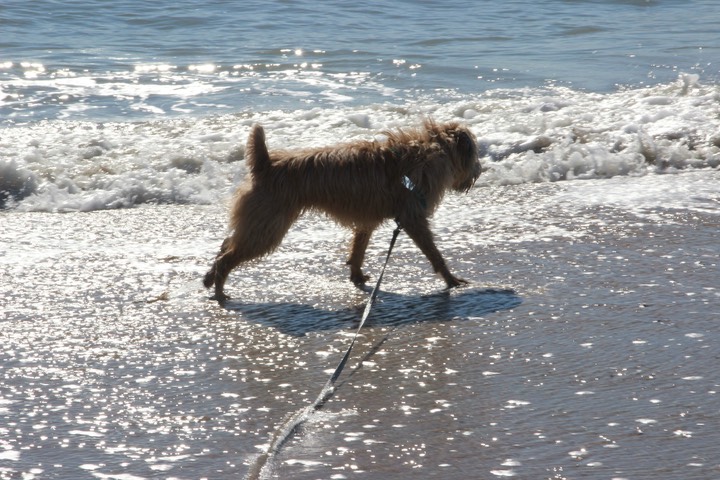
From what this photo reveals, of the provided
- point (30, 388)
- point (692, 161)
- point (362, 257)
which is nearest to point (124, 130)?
point (362, 257)

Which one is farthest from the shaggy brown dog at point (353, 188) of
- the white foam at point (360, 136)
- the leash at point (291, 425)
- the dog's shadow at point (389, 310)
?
the white foam at point (360, 136)

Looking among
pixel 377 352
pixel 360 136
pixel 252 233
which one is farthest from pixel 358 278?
pixel 360 136

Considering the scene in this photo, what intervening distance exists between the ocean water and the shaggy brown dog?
31 cm

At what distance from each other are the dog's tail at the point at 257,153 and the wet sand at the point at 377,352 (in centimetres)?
75

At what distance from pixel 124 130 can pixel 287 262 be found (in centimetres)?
455

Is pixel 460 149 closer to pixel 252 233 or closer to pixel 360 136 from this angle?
pixel 252 233

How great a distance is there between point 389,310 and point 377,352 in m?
0.67

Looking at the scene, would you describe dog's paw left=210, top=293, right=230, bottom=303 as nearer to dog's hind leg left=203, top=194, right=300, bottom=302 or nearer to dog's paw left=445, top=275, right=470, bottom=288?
dog's hind leg left=203, top=194, right=300, bottom=302

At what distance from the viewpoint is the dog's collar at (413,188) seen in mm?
5676

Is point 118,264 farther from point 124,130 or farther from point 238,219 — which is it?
point 124,130

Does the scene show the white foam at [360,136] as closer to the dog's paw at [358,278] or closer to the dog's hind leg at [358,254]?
the dog's hind leg at [358,254]

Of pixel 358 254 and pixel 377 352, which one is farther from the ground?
pixel 358 254

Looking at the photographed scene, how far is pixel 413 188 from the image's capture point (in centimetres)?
570

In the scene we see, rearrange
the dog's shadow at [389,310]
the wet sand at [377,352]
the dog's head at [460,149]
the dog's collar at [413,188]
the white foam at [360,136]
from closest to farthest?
the wet sand at [377,352] → the dog's shadow at [389,310] → the dog's collar at [413,188] → the dog's head at [460,149] → the white foam at [360,136]
